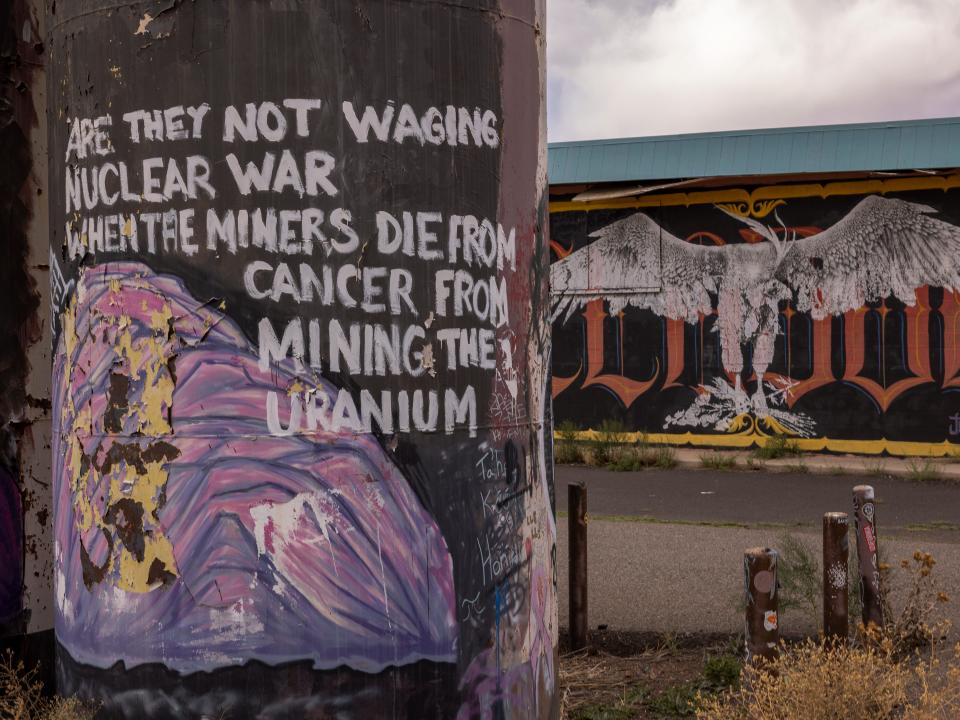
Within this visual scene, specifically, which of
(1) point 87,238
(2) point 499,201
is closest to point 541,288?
(2) point 499,201

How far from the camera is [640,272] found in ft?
58.9

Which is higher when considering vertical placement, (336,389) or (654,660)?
(336,389)

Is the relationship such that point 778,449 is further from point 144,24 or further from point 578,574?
point 144,24

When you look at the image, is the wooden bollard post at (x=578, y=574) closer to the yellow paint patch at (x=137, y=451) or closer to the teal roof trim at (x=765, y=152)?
the yellow paint patch at (x=137, y=451)

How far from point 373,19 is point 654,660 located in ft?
13.1

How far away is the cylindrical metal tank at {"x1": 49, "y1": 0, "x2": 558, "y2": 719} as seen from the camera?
378cm

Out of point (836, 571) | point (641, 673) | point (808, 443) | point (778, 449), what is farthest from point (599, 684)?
point (808, 443)

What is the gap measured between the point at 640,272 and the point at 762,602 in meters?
13.6

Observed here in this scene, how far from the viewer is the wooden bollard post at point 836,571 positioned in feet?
18.1

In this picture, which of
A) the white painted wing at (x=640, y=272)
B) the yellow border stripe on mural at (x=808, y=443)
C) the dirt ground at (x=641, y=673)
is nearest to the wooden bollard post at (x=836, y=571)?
the dirt ground at (x=641, y=673)

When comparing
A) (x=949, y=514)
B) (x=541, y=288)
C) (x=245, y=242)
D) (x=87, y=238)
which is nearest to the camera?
(x=245, y=242)

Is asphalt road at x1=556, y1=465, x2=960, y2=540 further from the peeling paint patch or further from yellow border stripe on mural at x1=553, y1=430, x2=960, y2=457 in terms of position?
the peeling paint patch

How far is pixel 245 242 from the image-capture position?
3.77 metres

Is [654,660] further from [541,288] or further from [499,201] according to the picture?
[499,201]
